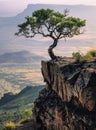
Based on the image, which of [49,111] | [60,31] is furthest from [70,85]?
[60,31]

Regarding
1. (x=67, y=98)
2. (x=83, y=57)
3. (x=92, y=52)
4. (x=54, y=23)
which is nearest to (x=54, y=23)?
(x=54, y=23)

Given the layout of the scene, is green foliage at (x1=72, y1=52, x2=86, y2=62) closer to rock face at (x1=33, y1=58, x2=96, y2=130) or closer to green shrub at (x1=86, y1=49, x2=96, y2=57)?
rock face at (x1=33, y1=58, x2=96, y2=130)

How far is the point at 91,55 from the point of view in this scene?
222 feet

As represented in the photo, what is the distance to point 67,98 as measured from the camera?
60625 mm

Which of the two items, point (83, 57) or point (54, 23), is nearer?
point (83, 57)

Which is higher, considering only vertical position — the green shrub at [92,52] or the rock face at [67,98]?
the green shrub at [92,52]

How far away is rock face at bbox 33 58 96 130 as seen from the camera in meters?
55.7

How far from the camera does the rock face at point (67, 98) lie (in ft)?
183

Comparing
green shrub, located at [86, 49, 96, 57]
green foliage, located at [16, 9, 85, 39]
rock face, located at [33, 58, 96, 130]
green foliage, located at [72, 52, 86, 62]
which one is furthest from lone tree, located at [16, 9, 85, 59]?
green foliage, located at [72, 52, 86, 62]

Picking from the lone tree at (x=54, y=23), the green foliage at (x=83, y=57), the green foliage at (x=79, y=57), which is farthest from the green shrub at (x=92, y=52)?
the lone tree at (x=54, y=23)

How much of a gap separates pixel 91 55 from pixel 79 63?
4864 millimetres

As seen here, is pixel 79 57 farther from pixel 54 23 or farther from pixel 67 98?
pixel 54 23

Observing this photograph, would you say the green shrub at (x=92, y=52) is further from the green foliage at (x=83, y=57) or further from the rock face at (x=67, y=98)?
the rock face at (x=67, y=98)

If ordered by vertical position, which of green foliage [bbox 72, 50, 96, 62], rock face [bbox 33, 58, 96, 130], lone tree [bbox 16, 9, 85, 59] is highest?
lone tree [bbox 16, 9, 85, 59]
